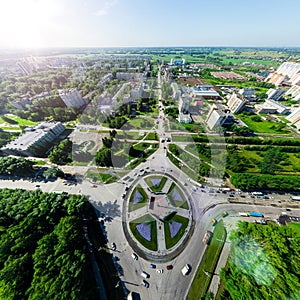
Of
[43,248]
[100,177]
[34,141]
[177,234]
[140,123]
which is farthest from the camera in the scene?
[140,123]

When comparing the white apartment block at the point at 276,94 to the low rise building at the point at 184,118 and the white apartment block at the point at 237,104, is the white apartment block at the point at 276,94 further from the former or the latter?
the low rise building at the point at 184,118

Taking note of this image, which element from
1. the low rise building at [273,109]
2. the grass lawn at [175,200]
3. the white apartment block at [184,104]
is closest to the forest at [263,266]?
the grass lawn at [175,200]

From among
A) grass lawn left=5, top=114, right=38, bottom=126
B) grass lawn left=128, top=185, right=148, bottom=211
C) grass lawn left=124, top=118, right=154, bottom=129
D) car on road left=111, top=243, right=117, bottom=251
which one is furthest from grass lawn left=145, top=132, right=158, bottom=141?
grass lawn left=5, top=114, right=38, bottom=126

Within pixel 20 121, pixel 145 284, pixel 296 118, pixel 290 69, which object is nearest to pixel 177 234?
pixel 145 284

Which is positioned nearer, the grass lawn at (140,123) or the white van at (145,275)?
the white van at (145,275)

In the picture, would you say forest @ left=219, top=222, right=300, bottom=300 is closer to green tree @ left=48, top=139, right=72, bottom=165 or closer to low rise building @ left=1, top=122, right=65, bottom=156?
green tree @ left=48, top=139, right=72, bottom=165

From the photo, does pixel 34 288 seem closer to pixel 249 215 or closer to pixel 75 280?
pixel 75 280

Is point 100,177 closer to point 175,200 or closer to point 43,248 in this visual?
point 43,248
